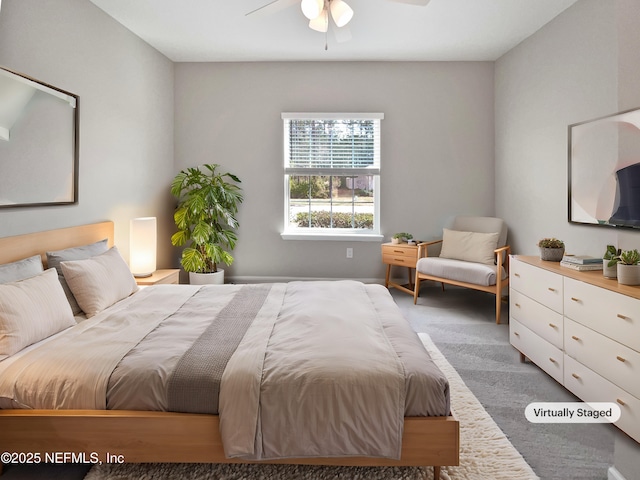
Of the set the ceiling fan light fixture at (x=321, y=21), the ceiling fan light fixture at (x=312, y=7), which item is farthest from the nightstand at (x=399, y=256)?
the ceiling fan light fixture at (x=312, y=7)

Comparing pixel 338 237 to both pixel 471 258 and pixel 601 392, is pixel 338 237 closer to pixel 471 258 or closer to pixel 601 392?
pixel 471 258

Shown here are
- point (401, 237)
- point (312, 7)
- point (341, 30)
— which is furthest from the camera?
point (401, 237)

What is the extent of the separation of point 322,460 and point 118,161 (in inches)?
134

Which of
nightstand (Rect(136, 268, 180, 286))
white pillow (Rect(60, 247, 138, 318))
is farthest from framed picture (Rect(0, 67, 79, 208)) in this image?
nightstand (Rect(136, 268, 180, 286))

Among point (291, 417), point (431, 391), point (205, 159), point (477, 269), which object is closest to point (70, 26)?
point (205, 159)

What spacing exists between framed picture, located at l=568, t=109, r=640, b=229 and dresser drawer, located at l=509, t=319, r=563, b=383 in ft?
3.21

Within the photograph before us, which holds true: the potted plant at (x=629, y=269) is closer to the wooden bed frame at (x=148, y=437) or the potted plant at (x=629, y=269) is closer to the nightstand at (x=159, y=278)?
the wooden bed frame at (x=148, y=437)

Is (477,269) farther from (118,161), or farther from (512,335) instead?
(118,161)

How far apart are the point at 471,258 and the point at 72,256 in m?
3.82

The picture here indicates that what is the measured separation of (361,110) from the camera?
17.1 ft

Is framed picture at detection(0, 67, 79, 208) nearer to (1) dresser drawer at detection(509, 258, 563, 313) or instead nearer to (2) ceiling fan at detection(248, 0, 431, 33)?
(2) ceiling fan at detection(248, 0, 431, 33)

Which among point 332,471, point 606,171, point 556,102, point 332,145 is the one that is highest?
point 556,102

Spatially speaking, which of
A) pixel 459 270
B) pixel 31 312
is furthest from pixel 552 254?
pixel 31 312

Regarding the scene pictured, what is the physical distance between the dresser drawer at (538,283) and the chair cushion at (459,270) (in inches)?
A: 30.6
